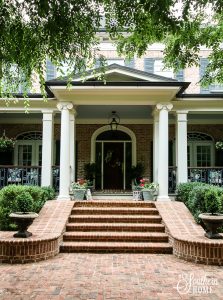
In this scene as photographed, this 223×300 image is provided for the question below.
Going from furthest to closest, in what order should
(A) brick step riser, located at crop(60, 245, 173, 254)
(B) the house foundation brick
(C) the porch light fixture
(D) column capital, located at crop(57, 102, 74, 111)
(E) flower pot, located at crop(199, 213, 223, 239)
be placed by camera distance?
(C) the porch light fixture, (D) column capital, located at crop(57, 102, 74, 111), (A) brick step riser, located at crop(60, 245, 173, 254), (E) flower pot, located at crop(199, 213, 223, 239), (B) the house foundation brick

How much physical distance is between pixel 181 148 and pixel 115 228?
424 cm

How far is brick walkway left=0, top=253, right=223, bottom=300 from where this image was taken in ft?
15.2

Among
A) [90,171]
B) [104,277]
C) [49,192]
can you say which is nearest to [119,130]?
[90,171]

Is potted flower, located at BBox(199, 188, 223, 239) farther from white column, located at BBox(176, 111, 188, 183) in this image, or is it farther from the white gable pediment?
the white gable pediment

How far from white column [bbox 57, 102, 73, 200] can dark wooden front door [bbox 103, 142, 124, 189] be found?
14.2ft

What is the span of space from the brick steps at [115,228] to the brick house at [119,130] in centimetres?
139

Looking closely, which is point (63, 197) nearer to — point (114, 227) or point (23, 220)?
point (114, 227)

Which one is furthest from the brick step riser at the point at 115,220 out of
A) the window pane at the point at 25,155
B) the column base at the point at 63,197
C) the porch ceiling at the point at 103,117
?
the window pane at the point at 25,155

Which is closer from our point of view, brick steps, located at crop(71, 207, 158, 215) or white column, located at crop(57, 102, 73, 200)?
brick steps, located at crop(71, 207, 158, 215)

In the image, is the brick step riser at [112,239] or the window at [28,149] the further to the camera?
the window at [28,149]

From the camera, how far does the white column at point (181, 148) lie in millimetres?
11102

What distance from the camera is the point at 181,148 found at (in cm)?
1125

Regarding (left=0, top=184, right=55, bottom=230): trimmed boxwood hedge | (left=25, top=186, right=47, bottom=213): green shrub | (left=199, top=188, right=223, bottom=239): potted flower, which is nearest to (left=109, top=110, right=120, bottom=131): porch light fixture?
(left=25, top=186, right=47, bottom=213): green shrub

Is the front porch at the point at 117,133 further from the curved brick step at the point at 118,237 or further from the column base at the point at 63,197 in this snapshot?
the curved brick step at the point at 118,237
